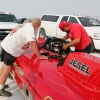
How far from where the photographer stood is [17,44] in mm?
3639

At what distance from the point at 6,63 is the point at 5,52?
0.22 metres

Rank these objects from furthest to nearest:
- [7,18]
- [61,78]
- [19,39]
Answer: [7,18] → [19,39] → [61,78]

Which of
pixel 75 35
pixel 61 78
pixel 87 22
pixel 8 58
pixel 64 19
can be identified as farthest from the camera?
pixel 64 19

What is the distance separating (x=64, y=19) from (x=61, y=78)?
8.87m

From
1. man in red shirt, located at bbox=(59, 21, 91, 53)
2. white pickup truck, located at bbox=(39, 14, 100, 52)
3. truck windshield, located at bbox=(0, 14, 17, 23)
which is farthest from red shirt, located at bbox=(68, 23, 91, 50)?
truck windshield, located at bbox=(0, 14, 17, 23)

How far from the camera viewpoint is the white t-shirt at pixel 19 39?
332cm

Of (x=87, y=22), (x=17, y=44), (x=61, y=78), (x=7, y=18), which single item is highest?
(x=17, y=44)

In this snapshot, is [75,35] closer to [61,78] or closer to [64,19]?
[61,78]

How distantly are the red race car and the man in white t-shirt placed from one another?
316 millimetres

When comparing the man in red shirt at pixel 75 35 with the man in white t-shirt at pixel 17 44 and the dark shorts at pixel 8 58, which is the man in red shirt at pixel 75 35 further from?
the dark shorts at pixel 8 58

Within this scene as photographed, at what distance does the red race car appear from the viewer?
2.19 m

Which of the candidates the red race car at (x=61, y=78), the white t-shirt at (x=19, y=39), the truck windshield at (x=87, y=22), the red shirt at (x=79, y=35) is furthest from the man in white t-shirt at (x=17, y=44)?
the truck windshield at (x=87, y=22)

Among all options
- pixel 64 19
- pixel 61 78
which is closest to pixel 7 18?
pixel 64 19

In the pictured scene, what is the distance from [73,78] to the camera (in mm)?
2572
